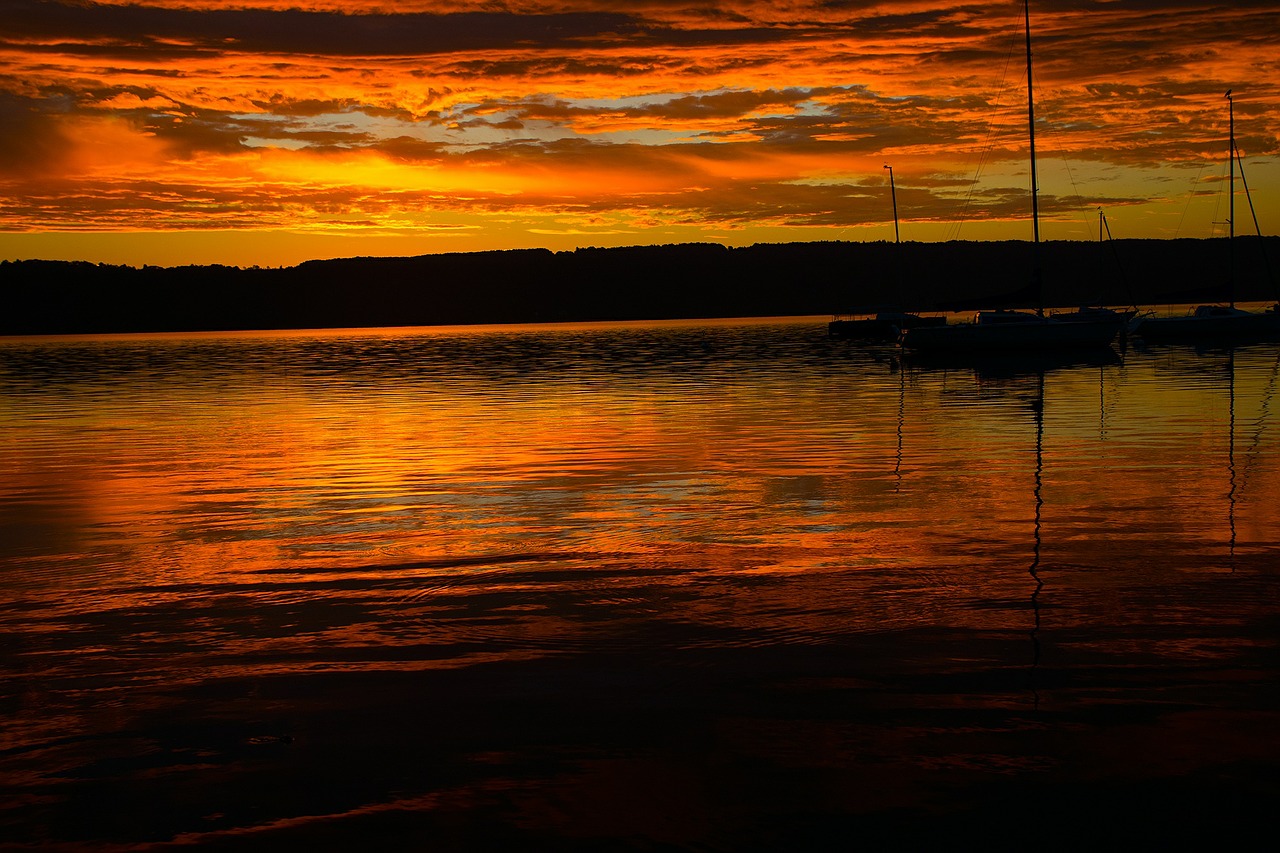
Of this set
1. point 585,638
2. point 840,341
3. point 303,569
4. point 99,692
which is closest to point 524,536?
point 303,569

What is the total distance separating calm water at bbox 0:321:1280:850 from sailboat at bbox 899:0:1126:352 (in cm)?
3773

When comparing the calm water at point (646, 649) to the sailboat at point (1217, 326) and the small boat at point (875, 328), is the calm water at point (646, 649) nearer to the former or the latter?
the sailboat at point (1217, 326)

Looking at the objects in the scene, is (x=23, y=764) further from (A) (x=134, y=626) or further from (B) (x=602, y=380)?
(B) (x=602, y=380)

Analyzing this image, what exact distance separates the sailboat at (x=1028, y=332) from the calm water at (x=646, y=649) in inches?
1486

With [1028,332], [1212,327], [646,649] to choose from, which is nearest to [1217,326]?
[1212,327]

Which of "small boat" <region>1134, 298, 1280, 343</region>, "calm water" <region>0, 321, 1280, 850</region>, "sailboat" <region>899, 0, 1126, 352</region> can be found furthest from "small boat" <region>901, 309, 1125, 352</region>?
"calm water" <region>0, 321, 1280, 850</region>

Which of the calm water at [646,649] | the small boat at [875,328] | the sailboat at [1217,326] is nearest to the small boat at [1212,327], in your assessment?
the sailboat at [1217,326]

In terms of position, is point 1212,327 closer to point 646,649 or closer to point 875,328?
point 875,328

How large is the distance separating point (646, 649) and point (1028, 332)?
56222mm

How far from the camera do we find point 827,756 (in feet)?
23.6

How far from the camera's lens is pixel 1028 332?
201 feet

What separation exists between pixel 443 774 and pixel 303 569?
22.7 ft

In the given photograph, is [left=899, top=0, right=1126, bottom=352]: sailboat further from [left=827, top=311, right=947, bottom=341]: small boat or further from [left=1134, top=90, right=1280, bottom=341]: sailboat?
[left=827, top=311, right=947, bottom=341]: small boat

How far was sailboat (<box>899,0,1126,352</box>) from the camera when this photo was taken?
59.5m
